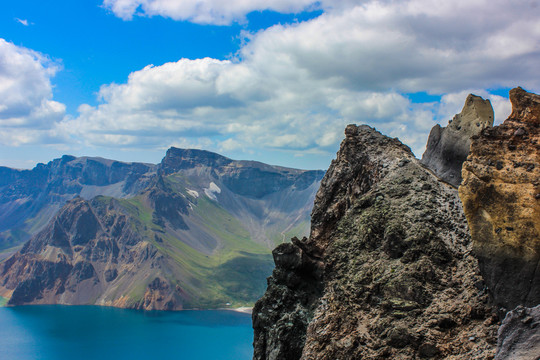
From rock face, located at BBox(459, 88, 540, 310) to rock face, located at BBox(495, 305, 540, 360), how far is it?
1.72 m

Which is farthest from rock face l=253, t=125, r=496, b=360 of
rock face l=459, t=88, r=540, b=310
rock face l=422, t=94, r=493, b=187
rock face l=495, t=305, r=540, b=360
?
rock face l=422, t=94, r=493, b=187

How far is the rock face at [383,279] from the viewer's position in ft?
48.8

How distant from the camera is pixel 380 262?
18.4 metres

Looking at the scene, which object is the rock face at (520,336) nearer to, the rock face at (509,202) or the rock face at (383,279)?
the rock face at (383,279)

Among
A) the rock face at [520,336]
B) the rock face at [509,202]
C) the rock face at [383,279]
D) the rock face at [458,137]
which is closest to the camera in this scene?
the rock face at [520,336]

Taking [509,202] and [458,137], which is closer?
[509,202]

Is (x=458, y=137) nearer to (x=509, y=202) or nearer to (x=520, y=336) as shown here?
(x=509, y=202)

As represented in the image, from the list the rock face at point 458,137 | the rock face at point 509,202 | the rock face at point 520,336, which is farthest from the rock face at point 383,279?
the rock face at point 458,137

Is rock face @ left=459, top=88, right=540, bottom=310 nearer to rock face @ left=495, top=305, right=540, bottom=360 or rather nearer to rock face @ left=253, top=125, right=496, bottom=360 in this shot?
rock face @ left=253, top=125, right=496, bottom=360

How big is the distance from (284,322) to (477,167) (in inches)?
510

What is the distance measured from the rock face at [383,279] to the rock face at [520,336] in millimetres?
1027

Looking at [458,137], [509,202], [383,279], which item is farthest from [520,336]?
[458,137]

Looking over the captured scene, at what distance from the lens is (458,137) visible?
22.1 m

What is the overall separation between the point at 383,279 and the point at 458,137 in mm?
9929
